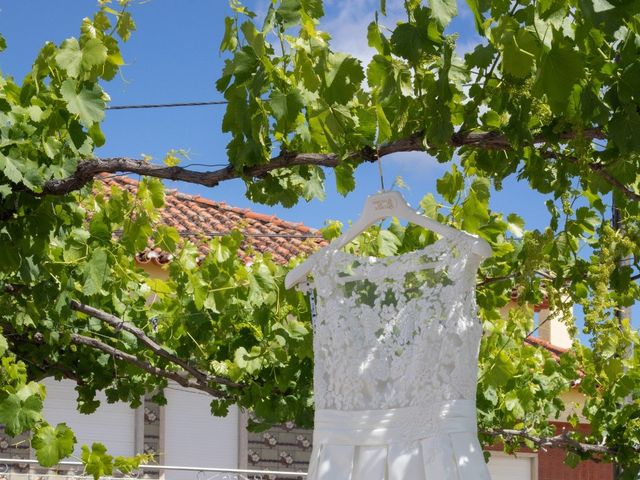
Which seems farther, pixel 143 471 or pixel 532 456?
pixel 532 456

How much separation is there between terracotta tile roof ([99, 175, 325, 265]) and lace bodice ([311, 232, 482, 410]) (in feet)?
22.3

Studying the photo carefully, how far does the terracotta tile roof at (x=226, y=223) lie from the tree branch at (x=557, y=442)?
172 inches

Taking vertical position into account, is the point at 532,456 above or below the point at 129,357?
below

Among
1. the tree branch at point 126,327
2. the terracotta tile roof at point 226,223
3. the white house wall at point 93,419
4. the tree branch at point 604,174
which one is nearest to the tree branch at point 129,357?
the tree branch at point 126,327

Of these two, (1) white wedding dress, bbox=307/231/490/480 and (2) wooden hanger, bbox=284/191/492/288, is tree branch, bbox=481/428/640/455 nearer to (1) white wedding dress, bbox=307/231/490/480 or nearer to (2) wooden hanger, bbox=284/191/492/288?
(1) white wedding dress, bbox=307/231/490/480

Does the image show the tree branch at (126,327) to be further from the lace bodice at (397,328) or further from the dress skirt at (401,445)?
the dress skirt at (401,445)

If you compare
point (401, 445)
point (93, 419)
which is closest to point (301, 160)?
point (401, 445)

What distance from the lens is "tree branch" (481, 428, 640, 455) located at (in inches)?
245

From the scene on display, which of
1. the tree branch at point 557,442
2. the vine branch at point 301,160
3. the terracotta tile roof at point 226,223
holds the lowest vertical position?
the tree branch at point 557,442

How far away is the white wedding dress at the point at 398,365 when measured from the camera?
10.7 feet

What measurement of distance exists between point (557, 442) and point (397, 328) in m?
3.20

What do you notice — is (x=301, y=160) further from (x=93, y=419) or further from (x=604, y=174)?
(x=93, y=419)

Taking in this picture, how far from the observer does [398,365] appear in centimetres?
343

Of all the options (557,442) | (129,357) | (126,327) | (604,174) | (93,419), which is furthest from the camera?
(93,419)
